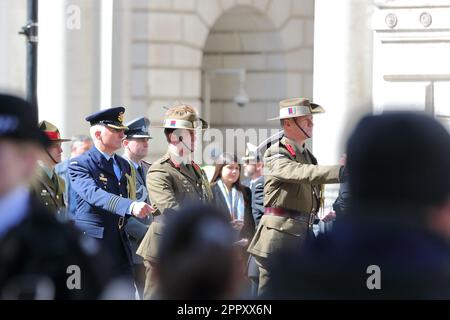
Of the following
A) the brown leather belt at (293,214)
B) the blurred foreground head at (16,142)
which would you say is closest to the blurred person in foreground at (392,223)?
the blurred foreground head at (16,142)

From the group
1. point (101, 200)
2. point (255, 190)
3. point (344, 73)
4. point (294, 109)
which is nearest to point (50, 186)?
point (101, 200)

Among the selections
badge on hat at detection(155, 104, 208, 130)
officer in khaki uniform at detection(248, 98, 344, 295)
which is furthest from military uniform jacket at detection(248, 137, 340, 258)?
badge on hat at detection(155, 104, 208, 130)

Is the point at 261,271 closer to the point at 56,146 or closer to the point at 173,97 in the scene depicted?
the point at 56,146

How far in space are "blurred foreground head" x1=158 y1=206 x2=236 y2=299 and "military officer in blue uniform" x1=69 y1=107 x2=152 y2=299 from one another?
3.84m

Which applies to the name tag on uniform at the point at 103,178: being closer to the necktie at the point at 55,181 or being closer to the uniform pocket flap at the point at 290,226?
the necktie at the point at 55,181

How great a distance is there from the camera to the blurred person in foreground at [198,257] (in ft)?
7.24

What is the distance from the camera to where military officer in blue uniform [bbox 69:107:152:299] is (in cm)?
627

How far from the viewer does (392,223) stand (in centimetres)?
249

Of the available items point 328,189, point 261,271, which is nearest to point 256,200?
point 328,189

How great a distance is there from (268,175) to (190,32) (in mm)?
6553

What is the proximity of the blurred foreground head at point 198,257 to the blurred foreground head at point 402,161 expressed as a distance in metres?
0.39

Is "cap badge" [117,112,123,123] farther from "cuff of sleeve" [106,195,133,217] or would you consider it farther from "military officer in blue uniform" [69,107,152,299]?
"cuff of sleeve" [106,195,133,217]

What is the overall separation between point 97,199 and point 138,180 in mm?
1088

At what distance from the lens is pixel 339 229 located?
2.55m
